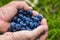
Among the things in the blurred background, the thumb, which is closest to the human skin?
the thumb

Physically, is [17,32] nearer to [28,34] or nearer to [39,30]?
[28,34]

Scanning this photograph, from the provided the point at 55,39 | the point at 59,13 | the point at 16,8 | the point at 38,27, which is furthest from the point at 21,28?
the point at 59,13

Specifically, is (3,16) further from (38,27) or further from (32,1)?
(32,1)

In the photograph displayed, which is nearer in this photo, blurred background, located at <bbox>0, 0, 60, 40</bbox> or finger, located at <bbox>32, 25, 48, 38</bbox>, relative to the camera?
finger, located at <bbox>32, 25, 48, 38</bbox>

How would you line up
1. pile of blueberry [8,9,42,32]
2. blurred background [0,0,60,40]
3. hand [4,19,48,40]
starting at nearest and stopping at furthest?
hand [4,19,48,40]
pile of blueberry [8,9,42,32]
blurred background [0,0,60,40]

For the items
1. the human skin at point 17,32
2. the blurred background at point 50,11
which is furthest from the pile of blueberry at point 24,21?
the blurred background at point 50,11

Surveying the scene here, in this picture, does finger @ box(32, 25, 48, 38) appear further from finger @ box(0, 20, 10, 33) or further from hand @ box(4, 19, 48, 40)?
finger @ box(0, 20, 10, 33)
